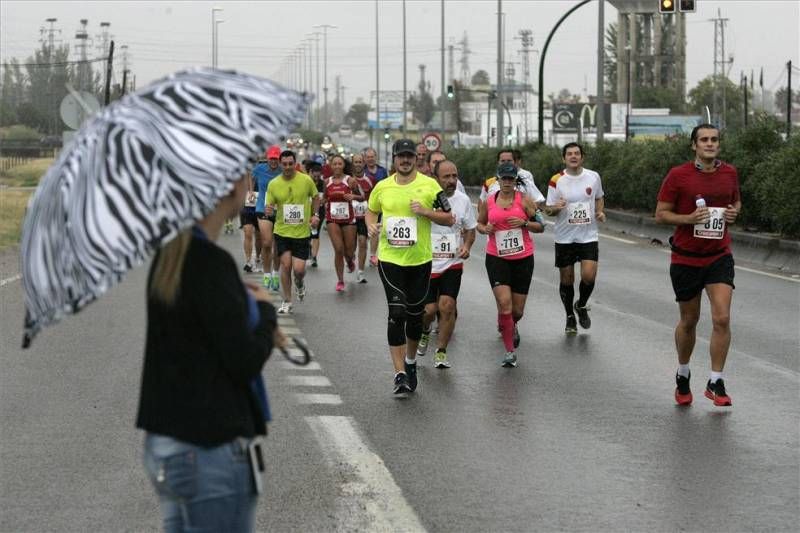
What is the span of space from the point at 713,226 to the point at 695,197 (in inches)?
9.4

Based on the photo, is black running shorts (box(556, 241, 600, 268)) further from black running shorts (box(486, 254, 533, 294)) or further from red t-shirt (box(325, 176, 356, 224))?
red t-shirt (box(325, 176, 356, 224))

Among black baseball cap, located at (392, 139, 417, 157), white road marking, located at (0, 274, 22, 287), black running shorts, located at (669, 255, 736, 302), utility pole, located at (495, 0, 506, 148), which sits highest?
utility pole, located at (495, 0, 506, 148)

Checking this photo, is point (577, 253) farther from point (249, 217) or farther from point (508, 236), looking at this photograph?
point (249, 217)

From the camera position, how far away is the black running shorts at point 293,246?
17266mm

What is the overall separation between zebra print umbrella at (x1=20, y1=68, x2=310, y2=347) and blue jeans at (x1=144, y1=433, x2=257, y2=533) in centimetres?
44

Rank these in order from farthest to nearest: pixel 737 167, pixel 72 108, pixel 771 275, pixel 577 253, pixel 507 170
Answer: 1. pixel 72 108
2. pixel 737 167
3. pixel 771 275
4. pixel 577 253
5. pixel 507 170

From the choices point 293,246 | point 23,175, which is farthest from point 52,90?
point 293,246

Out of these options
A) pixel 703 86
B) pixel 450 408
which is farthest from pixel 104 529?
pixel 703 86

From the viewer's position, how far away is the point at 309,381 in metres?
11.5

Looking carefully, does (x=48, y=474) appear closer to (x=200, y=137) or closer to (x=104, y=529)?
(x=104, y=529)

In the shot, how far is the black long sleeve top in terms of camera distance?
3785 mm

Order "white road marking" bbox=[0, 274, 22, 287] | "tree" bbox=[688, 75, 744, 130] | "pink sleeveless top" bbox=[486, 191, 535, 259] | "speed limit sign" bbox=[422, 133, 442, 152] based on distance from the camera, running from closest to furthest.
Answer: "pink sleeveless top" bbox=[486, 191, 535, 259], "white road marking" bbox=[0, 274, 22, 287], "speed limit sign" bbox=[422, 133, 442, 152], "tree" bbox=[688, 75, 744, 130]

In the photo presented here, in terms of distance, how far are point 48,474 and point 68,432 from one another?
1275 mm

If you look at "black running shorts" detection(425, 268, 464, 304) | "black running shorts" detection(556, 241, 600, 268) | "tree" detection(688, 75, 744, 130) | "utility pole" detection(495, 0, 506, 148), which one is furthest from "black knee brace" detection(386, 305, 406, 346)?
"tree" detection(688, 75, 744, 130)
